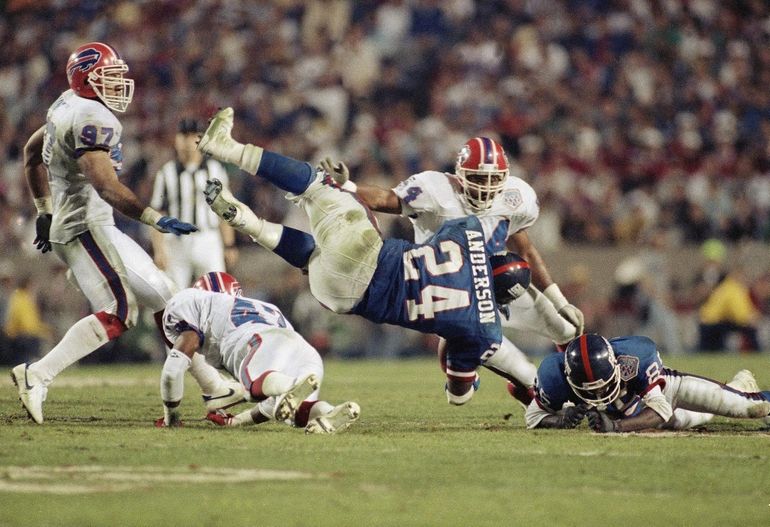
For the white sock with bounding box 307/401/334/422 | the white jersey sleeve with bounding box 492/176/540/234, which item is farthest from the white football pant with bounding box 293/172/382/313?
the white jersey sleeve with bounding box 492/176/540/234

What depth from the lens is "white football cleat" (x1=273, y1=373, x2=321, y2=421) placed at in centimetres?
632

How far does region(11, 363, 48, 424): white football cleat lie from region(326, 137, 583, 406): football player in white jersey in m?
2.17

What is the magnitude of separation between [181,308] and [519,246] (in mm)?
2347

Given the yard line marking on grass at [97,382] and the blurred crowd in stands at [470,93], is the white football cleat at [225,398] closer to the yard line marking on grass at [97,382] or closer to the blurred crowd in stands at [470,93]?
the yard line marking on grass at [97,382]

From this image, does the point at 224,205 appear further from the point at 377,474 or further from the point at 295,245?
the point at 377,474

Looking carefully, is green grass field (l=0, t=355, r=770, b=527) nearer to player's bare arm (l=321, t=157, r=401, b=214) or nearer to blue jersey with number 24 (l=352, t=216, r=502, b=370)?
blue jersey with number 24 (l=352, t=216, r=502, b=370)

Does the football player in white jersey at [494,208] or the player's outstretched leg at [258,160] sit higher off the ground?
the player's outstretched leg at [258,160]

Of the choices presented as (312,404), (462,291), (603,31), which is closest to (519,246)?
(462,291)

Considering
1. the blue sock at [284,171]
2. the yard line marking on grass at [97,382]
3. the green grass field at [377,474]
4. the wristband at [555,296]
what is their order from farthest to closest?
the yard line marking on grass at [97,382] → the wristband at [555,296] → the blue sock at [284,171] → the green grass field at [377,474]

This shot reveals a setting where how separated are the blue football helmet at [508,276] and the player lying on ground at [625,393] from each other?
1.42 ft

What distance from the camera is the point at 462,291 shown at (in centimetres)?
673

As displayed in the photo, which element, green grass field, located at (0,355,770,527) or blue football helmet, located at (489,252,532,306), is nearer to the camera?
green grass field, located at (0,355,770,527)

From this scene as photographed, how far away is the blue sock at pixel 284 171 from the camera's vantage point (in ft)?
22.4

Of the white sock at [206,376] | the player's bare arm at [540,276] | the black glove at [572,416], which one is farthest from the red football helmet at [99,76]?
the black glove at [572,416]
